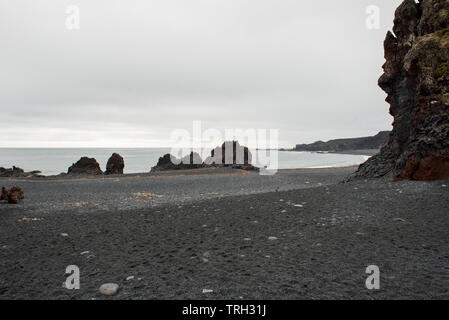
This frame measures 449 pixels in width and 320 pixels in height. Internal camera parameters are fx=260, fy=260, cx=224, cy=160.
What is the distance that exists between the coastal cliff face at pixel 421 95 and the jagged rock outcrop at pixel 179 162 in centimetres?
3352

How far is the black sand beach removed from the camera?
9.43ft

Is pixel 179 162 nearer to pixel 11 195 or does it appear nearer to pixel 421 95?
pixel 11 195

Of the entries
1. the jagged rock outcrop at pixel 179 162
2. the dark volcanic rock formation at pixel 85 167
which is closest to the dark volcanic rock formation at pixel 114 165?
the dark volcanic rock formation at pixel 85 167

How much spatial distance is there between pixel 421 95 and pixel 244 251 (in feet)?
32.6

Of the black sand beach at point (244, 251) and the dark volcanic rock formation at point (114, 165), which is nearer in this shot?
the black sand beach at point (244, 251)

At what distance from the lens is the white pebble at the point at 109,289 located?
9.24 feet

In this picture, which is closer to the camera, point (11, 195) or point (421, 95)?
point (421, 95)

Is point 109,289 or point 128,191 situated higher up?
point 109,289

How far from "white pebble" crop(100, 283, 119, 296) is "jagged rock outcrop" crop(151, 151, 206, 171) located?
132ft

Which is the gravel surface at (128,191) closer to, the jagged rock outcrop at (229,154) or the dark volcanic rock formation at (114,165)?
the dark volcanic rock formation at (114,165)

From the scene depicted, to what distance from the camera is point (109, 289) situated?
113 inches
